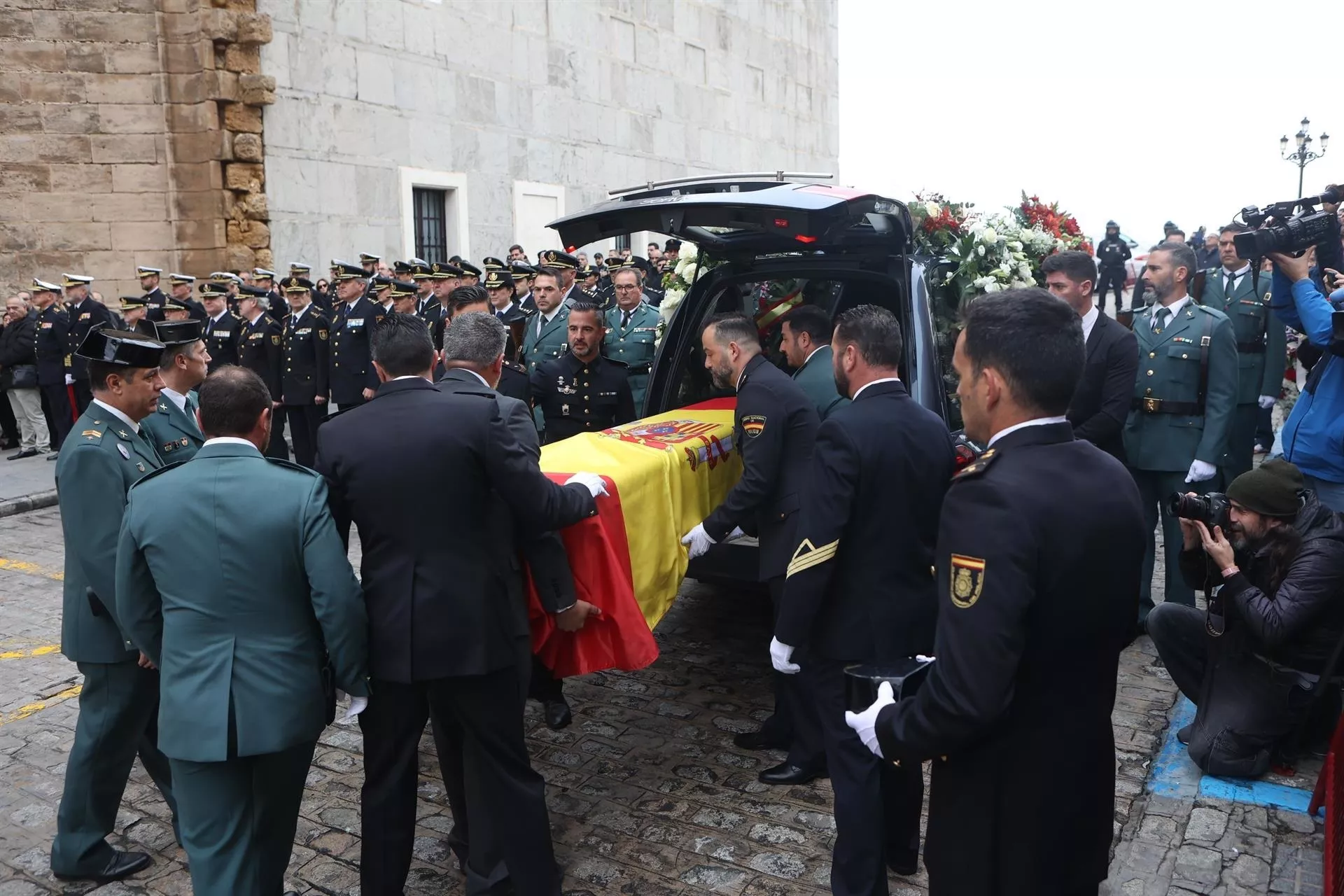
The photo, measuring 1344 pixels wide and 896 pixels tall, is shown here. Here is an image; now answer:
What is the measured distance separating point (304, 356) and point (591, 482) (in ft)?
26.4

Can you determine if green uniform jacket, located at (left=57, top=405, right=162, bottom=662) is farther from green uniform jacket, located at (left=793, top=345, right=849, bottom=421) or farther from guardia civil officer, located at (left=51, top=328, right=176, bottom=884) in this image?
green uniform jacket, located at (left=793, top=345, right=849, bottom=421)

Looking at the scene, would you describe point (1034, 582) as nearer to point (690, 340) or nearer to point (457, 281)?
point (690, 340)

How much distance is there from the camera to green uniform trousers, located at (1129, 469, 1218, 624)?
5586 millimetres

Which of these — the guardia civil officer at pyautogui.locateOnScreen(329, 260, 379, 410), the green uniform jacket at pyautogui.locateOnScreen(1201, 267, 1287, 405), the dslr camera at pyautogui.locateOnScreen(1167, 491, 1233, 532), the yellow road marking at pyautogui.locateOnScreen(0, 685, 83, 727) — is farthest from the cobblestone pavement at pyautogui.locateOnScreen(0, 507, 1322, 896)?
the guardia civil officer at pyautogui.locateOnScreen(329, 260, 379, 410)

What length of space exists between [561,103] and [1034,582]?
59.4 ft

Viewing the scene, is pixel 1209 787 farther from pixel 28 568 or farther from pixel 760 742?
pixel 28 568

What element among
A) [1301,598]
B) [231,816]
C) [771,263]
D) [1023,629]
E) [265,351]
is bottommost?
[231,816]

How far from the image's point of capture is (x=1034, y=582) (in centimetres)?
208

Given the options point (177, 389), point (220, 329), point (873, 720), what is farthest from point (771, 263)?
point (220, 329)

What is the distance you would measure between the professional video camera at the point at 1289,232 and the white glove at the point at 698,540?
2.69 meters

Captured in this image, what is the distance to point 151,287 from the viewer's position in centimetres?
1347

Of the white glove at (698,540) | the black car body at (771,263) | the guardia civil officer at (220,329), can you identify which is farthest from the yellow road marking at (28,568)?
the white glove at (698,540)

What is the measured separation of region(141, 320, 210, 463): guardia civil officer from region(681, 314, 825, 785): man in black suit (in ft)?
6.59

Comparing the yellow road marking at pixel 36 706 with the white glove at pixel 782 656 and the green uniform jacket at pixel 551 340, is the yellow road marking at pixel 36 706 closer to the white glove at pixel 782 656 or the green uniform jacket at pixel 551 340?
the white glove at pixel 782 656
